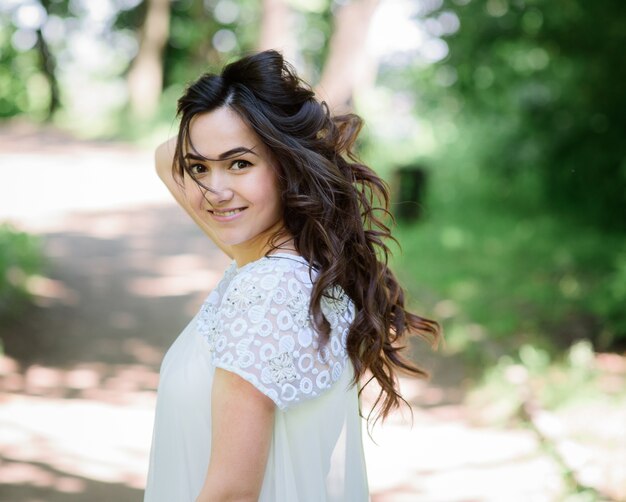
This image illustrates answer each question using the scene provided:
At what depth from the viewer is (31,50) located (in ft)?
114

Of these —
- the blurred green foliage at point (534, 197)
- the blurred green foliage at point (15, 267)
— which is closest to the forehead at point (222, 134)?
the blurred green foliage at point (534, 197)

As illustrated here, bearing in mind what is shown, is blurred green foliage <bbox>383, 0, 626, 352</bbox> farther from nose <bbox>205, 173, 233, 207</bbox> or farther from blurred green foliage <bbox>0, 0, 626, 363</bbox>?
nose <bbox>205, 173, 233, 207</bbox>

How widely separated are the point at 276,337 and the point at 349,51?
489 inches

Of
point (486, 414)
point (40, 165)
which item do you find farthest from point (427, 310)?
point (40, 165)

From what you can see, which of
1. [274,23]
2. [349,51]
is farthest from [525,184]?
[274,23]

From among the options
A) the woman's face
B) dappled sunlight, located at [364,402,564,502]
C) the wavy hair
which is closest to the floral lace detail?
the wavy hair

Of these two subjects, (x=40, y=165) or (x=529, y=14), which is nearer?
(x=529, y=14)

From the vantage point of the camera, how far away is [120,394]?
6395 millimetres

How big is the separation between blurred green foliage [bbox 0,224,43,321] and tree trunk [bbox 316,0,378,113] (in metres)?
6.06

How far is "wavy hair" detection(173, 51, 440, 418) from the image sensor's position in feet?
5.86

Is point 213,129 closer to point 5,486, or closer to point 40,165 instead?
point 5,486

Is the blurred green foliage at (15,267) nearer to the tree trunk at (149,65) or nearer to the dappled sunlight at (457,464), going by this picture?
the dappled sunlight at (457,464)

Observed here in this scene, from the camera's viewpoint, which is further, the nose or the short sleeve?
the nose

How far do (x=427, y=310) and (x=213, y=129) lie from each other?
7.04m
